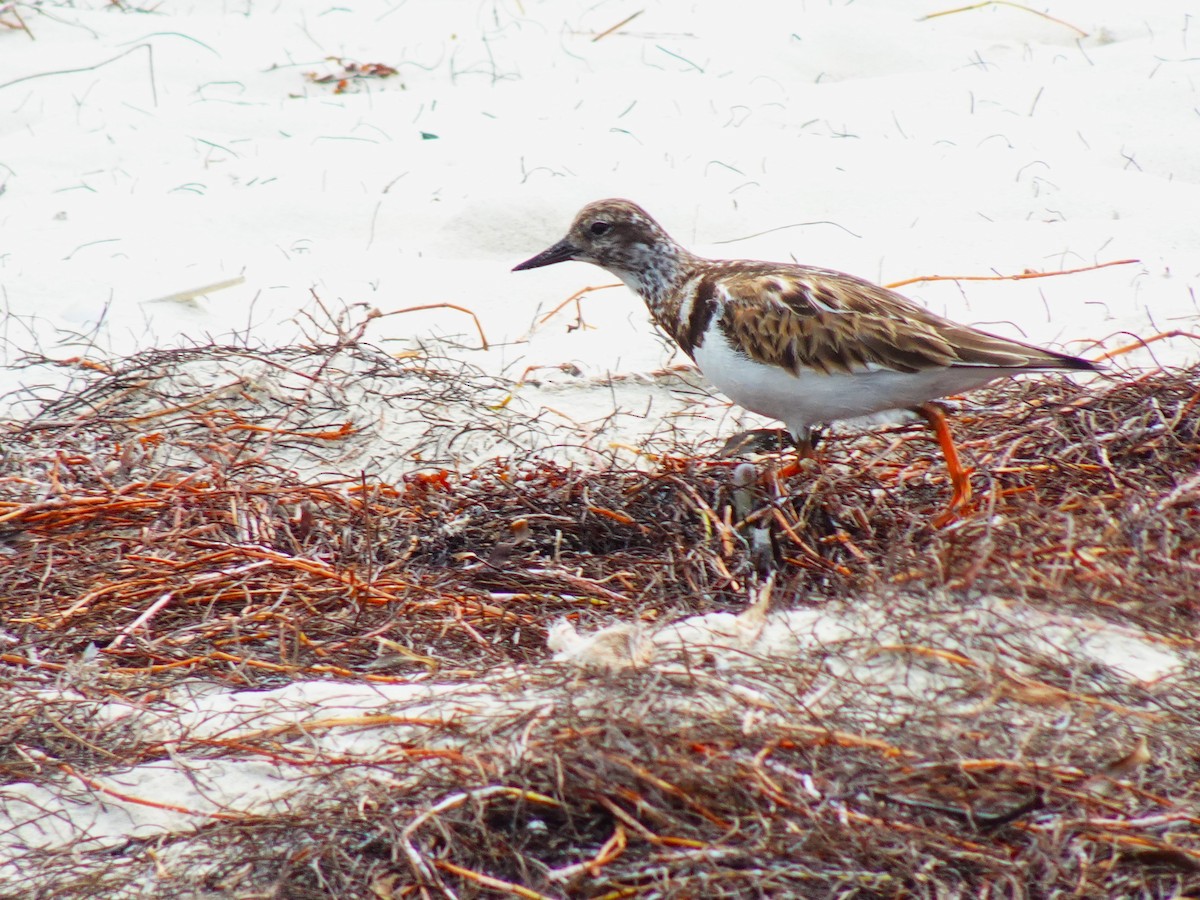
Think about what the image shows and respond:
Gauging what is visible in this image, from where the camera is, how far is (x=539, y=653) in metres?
2.82

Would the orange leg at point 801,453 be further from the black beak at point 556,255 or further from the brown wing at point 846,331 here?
the black beak at point 556,255

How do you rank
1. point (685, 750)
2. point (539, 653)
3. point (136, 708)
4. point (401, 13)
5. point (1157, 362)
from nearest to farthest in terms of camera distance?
point (685, 750), point (136, 708), point (539, 653), point (1157, 362), point (401, 13)

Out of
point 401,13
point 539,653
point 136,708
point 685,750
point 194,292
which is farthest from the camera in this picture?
point 401,13

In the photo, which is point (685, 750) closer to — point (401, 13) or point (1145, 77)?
point (1145, 77)

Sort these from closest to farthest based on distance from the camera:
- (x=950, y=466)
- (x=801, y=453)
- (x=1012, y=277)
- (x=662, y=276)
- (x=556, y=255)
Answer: (x=950, y=466)
(x=801, y=453)
(x=662, y=276)
(x=556, y=255)
(x=1012, y=277)

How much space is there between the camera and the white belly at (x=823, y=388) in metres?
3.19

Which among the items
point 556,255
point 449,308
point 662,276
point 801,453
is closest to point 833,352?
point 801,453

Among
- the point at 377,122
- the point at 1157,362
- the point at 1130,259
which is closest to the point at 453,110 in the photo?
the point at 377,122

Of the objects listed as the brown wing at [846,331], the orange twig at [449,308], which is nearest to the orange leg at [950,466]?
the brown wing at [846,331]

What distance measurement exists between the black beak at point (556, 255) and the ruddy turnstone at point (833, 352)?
56cm

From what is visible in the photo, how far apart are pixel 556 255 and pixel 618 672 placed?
1.95m

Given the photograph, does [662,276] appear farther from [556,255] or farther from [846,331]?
[846,331]

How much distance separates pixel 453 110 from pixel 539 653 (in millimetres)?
3645

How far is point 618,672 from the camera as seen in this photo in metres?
2.35
